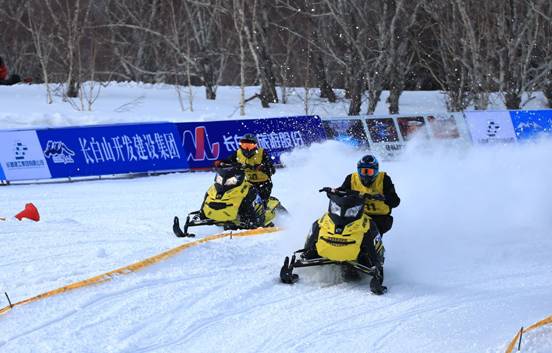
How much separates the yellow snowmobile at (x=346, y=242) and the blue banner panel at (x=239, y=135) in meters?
13.1

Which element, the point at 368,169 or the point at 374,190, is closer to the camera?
the point at 368,169

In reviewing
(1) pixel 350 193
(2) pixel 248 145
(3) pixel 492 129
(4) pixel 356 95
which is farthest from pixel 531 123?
(1) pixel 350 193

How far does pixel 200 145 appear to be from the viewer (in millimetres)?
22312

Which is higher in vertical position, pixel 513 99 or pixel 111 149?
pixel 513 99

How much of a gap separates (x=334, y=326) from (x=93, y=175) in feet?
47.5

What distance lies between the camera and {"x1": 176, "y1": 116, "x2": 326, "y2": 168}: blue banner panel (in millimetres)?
22219

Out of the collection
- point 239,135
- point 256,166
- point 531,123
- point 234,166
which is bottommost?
point 239,135

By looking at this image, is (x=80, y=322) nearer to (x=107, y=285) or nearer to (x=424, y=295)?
(x=107, y=285)

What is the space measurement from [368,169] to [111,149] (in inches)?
498

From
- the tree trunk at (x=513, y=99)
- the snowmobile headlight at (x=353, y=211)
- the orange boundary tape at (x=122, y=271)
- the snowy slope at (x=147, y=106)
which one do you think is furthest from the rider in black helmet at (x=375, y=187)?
the tree trunk at (x=513, y=99)

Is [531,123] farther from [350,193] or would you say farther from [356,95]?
[350,193]

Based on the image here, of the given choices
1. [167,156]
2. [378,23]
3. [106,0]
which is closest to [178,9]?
[106,0]

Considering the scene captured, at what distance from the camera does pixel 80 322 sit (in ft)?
24.5

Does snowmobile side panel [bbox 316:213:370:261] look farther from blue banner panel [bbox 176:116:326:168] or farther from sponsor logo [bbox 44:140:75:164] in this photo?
blue banner panel [bbox 176:116:326:168]
